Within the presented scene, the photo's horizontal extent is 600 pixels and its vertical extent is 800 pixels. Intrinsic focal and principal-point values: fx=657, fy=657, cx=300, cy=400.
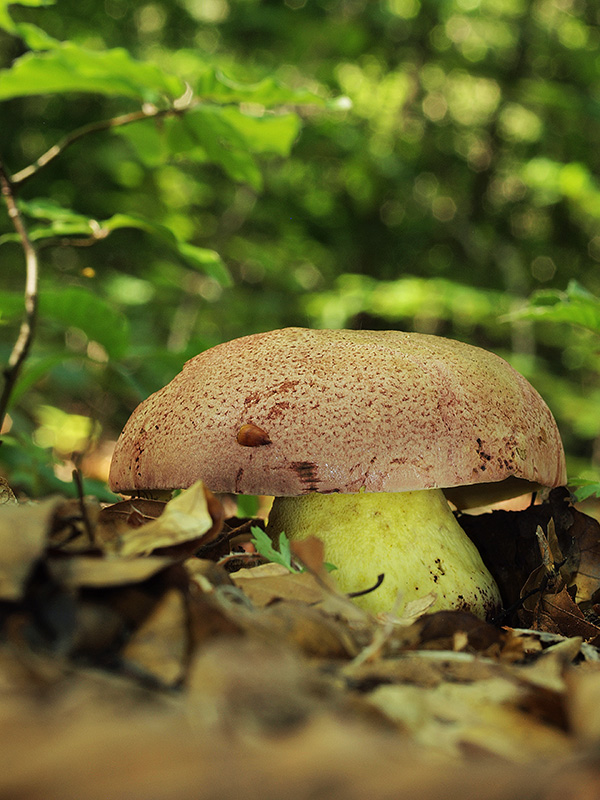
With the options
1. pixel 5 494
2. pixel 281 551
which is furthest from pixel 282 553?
pixel 5 494

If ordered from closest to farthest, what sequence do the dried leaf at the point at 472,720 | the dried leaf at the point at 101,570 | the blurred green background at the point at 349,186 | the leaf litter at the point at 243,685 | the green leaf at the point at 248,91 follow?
the leaf litter at the point at 243,685
the dried leaf at the point at 472,720
the dried leaf at the point at 101,570
the green leaf at the point at 248,91
the blurred green background at the point at 349,186

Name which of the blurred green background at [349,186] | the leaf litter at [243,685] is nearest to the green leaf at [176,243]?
the leaf litter at [243,685]

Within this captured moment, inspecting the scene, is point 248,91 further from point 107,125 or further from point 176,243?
point 176,243

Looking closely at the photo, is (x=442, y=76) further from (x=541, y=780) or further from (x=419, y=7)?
(x=541, y=780)

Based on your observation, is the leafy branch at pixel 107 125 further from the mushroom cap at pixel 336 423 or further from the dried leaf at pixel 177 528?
the dried leaf at pixel 177 528

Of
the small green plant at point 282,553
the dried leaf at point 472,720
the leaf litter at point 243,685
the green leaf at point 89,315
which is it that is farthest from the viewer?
the green leaf at point 89,315

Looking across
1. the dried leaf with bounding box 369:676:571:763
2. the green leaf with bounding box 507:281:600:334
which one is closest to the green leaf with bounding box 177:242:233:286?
the green leaf with bounding box 507:281:600:334
